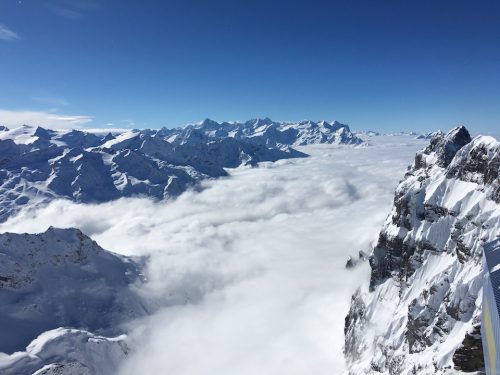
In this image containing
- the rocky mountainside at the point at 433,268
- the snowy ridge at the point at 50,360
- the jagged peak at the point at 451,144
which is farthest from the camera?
the snowy ridge at the point at 50,360

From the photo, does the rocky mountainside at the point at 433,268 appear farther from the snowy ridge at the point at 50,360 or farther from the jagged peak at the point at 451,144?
the snowy ridge at the point at 50,360

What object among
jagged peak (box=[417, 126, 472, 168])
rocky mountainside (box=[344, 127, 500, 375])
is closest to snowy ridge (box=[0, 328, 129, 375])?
rocky mountainside (box=[344, 127, 500, 375])

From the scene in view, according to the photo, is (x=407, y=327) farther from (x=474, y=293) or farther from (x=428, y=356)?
(x=474, y=293)

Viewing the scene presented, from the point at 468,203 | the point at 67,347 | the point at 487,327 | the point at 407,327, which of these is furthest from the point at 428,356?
the point at 67,347

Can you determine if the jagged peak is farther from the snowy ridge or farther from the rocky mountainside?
the snowy ridge

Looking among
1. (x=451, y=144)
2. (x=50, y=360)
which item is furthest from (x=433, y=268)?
(x=50, y=360)

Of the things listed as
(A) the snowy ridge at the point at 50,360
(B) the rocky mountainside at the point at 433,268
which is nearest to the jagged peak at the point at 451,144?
(B) the rocky mountainside at the point at 433,268

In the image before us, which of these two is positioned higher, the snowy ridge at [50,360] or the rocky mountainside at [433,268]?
the rocky mountainside at [433,268]

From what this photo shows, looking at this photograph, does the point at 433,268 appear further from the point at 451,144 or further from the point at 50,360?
the point at 50,360
